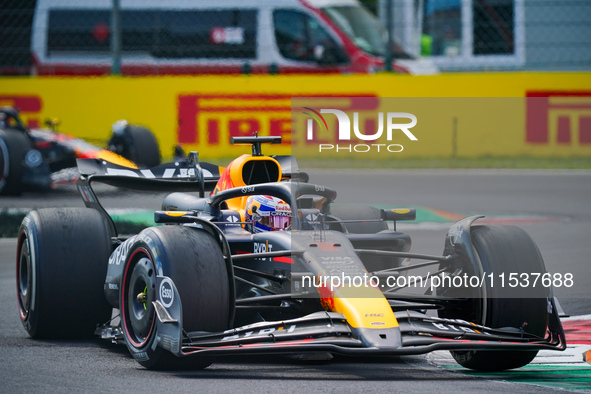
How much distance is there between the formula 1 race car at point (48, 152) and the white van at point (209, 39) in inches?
181

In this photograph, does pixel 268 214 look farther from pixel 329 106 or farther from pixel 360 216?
pixel 329 106

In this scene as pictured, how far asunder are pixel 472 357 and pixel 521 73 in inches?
460

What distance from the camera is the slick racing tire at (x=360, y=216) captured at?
267 inches

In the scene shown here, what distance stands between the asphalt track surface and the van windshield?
5037 mm

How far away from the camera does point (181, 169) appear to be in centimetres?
769

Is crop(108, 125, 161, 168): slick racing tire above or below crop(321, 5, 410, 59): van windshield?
below

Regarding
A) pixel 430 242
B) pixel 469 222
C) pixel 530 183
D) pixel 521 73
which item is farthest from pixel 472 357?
pixel 521 73

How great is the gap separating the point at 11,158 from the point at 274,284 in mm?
8196

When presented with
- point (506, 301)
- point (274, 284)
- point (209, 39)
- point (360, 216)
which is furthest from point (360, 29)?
point (506, 301)

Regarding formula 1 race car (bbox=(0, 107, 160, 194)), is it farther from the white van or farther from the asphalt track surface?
the white van

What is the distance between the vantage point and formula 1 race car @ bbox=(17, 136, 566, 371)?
514 centimetres

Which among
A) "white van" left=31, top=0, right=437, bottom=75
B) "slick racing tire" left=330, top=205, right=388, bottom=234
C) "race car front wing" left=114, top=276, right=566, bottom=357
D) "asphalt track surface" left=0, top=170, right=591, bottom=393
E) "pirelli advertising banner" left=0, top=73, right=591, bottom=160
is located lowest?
"asphalt track surface" left=0, top=170, right=591, bottom=393

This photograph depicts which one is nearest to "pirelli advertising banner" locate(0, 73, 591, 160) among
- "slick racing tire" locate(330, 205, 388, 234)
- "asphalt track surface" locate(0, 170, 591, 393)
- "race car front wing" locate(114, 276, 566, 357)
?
"asphalt track surface" locate(0, 170, 591, 393)

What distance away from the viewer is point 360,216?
696 centimetres
